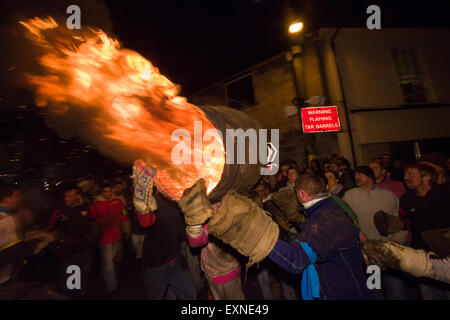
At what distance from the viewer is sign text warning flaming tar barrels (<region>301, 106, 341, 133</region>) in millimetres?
8984

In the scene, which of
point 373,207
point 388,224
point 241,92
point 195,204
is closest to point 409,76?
point 241,92

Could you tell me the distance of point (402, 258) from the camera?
2.13 meters

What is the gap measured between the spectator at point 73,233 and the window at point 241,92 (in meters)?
9.30

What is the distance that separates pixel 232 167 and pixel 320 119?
807 centimetres

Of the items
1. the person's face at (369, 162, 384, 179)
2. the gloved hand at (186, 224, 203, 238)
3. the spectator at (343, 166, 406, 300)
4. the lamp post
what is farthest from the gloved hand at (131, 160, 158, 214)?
the lamp post

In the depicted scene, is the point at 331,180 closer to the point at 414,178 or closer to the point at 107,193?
the point at 414,178

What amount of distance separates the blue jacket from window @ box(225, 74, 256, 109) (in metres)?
9.97

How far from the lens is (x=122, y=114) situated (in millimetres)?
2910

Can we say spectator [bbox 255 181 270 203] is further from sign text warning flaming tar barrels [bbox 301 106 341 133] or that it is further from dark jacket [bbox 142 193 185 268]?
sign text warning flaming tar barrels [bbox 301 106 341 133]

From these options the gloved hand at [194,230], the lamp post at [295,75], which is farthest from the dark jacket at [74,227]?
the lamp post at [295,75]

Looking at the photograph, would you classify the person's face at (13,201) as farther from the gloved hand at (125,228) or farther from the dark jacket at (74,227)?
the gloved hand at (125,228)
